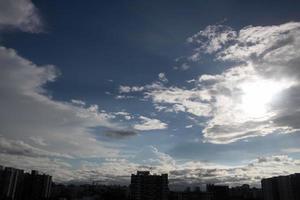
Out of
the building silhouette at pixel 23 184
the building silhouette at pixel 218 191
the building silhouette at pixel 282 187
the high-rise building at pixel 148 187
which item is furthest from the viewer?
the building silhouette at pixel 218 191

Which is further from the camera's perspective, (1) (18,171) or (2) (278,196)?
(1) (18,171)

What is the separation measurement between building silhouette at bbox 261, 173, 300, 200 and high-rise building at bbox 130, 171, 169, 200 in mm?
46600

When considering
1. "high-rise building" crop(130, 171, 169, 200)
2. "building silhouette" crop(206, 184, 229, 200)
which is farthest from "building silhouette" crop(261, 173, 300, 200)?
"high-rise building" crop(130, 171, 169, 200)

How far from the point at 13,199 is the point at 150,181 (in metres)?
61.7

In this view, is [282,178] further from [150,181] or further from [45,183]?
[45,183]

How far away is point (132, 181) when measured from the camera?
16925cm

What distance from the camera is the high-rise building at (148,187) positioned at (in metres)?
166

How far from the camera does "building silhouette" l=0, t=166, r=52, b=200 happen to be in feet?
460

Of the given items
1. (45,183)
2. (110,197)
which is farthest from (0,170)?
(110,197)

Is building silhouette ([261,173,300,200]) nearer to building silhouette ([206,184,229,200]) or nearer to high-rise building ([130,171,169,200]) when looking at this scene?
building silhouette ([206,184,229,200])

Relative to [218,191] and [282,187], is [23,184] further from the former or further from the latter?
[282,187]

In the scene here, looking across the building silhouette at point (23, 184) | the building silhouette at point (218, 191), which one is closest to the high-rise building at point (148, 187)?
the building silhouette at point (218, 191)

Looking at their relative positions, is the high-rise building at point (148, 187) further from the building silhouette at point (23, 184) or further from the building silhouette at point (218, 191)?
the building silhouette at point (23, 184)

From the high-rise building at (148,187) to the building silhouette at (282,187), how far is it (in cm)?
4660
